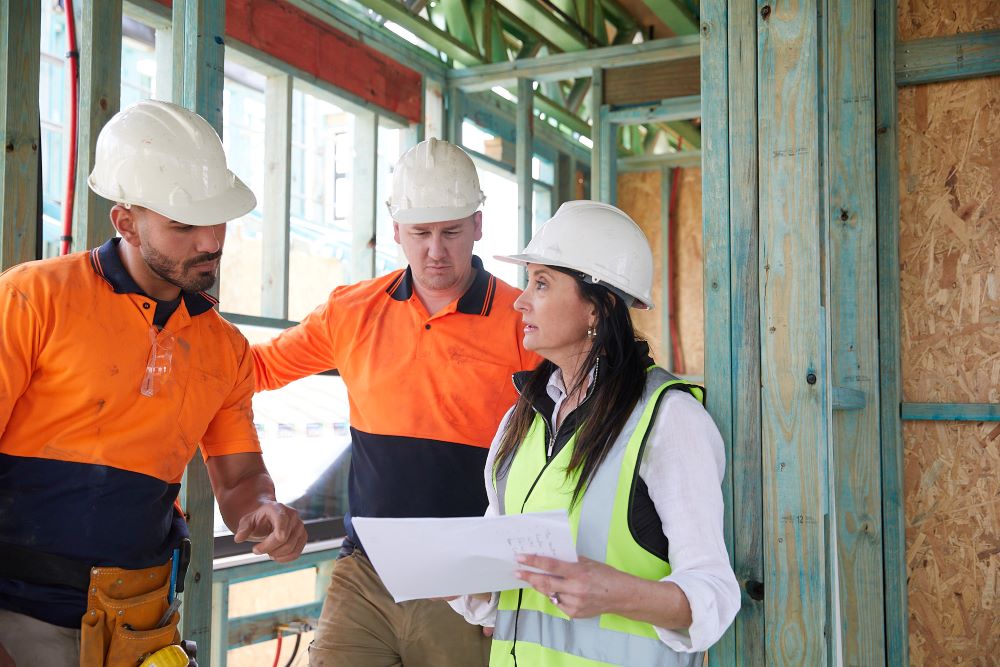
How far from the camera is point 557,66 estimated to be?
16.7 ft

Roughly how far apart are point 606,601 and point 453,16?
14.1 feet

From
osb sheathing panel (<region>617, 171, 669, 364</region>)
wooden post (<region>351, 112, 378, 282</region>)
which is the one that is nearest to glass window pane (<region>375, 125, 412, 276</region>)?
wooden post (<region>351, 112, 378, 282</region>)

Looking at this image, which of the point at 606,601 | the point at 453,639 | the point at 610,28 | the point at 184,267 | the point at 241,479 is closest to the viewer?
the point at 606,601

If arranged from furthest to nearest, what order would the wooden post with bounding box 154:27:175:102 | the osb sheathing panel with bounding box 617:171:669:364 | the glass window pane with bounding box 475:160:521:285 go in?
the osb sheathing panel with bounding box 617:171:669:364 → the glass window pane with bounding box 475:160:521:285 → the wooden post with bounding box 154:27:175:102

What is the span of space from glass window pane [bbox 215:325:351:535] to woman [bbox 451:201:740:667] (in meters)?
2.54

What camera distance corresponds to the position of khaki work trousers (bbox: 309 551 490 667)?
7.36 feet

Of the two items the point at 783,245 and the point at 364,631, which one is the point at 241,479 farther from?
the point at 783,245

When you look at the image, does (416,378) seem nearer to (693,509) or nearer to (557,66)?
(693,509)

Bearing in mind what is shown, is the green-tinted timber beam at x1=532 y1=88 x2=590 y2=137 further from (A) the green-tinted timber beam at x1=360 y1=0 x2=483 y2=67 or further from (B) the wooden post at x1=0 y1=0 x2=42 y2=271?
(B) the wooden post at x1=0 y1=0 x2=42 y2=271

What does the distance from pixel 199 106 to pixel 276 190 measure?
1916 millimetres

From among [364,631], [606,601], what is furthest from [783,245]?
[364,631]

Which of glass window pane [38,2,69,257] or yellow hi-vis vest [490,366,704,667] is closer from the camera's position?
yellow hi-vis vest [490,366,704,667]

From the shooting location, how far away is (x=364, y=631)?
2.29 meters

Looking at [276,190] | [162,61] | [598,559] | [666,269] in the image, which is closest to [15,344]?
[598,559]
